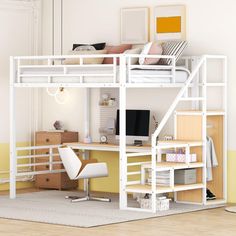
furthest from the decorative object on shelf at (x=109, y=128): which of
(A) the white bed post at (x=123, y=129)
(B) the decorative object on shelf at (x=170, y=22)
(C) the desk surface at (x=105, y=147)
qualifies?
(A) the white bed post at (x=123, y=129)

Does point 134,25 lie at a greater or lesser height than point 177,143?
greater

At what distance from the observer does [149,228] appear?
7.93 meters

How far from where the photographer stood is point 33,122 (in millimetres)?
11281

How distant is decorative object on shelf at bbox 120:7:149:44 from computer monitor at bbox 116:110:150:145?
90 centimetres

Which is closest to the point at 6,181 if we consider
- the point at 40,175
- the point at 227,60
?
the point at 40,175

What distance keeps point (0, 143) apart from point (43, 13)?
188 cm

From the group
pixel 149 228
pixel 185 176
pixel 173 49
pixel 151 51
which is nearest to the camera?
pixel 149 228

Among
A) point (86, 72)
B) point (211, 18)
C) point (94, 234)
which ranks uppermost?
point (211, 18)

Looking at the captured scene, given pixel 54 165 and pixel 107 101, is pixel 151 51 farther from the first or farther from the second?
pixel 54 165

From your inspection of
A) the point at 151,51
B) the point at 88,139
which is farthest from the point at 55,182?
the point at 151,51

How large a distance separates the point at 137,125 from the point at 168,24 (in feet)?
4.19

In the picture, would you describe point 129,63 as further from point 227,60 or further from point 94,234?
point 94,234

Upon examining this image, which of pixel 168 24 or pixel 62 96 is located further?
pixel 62 96

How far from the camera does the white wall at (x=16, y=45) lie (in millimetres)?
10844
